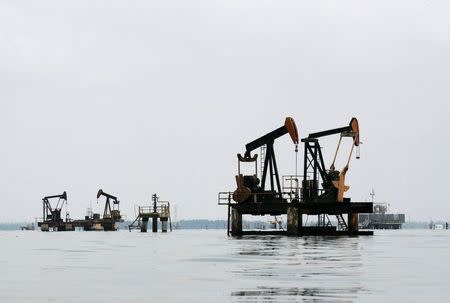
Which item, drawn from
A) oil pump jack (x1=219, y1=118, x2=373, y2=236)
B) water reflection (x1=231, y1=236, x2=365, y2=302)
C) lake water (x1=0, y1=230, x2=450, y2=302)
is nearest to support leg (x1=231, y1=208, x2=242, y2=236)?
oil pump jack (x1=219, y1=118, x2=373, y2=236)

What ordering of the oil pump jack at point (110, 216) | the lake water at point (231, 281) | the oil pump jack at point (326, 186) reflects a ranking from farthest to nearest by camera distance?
the oil pump jack at point (110, 216), the oil pump jack at point (326, 186), the lake water at point (231, 281)

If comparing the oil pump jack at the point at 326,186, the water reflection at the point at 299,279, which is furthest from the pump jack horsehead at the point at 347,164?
the water reflection at the point at 299,279

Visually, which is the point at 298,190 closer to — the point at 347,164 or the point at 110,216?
the point at 347,164

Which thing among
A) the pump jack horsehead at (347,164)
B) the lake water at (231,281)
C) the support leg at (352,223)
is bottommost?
the lake water at (231,281)

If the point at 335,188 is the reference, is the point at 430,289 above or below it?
below

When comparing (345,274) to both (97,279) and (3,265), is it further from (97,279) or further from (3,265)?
(3,265)

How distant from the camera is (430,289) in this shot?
71.7 ft

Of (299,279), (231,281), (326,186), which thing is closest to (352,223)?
(326,186)

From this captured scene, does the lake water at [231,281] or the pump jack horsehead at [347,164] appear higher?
the pump jack horsehead at [347,164]

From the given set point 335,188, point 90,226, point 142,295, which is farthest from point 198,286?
point 90,226

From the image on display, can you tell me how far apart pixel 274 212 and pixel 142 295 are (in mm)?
54146

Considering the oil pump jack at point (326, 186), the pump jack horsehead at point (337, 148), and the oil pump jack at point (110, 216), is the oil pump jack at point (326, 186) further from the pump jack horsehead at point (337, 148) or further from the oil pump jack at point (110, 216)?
the oil pump jack at point (110, 216)

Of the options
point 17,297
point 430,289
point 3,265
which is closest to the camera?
point 17,297

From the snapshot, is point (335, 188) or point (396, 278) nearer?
point (396, 278)
